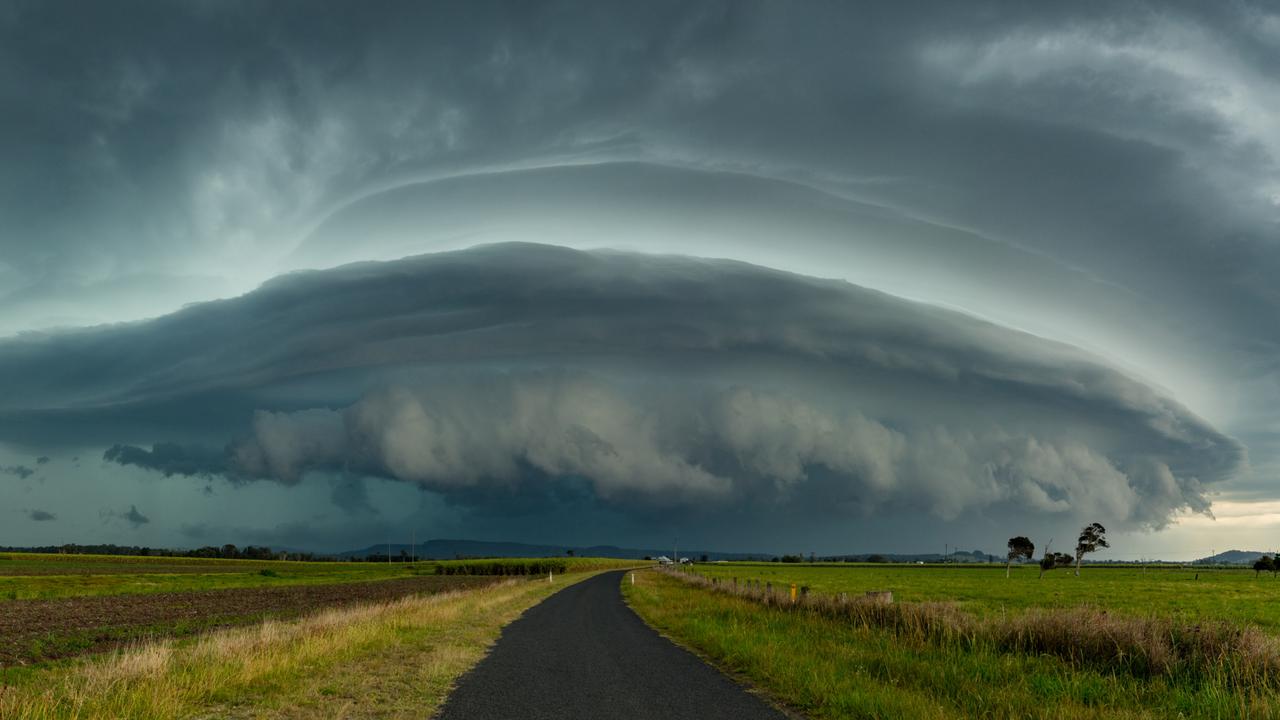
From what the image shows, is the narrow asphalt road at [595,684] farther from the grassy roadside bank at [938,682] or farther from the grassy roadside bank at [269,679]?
the grassy roadside bank at [938,682]

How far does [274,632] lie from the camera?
20703 mm

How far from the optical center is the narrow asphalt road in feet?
40.7

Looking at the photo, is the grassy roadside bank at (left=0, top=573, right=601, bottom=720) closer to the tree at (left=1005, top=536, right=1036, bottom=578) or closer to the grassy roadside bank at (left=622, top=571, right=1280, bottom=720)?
the grassy roadside bank at (left=622, top=571, right=1280, bottom=720)

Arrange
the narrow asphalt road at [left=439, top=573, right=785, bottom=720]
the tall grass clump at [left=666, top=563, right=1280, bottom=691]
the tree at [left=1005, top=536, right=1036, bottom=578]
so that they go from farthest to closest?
the tree at [left=1005, top=536, right=1036, bottom=578] < the tall grass clump at [left=666, top=563, right=1280, bottom=691] < the narrow asphalt road at [left=439, top=573, right=785, bottom=720]

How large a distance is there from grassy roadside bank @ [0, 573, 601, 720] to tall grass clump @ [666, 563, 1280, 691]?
12.4 metres

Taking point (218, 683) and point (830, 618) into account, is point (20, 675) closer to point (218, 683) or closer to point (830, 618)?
point (218, 683)

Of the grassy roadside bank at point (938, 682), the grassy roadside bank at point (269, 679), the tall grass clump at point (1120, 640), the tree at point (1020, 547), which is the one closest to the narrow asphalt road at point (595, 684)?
the grassy roadside bank at point (269, 679)

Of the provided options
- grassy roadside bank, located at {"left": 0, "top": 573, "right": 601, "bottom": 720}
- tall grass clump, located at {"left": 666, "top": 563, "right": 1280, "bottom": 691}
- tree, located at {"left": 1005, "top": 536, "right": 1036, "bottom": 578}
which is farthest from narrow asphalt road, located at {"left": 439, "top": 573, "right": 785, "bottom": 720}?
tree, located at {"left": 1005, "top": 536, "right": 1036, "bottom": 578}

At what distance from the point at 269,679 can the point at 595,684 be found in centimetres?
629

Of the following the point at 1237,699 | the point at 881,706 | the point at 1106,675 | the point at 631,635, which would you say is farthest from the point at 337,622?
the point at 1237,699

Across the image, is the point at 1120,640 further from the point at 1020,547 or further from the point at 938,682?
the point at 1020,547

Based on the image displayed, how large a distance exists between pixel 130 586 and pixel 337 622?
6586cm

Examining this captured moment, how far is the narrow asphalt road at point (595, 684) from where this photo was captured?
1240 centimetres

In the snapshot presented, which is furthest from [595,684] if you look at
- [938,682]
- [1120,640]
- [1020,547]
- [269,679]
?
[1020,547]
